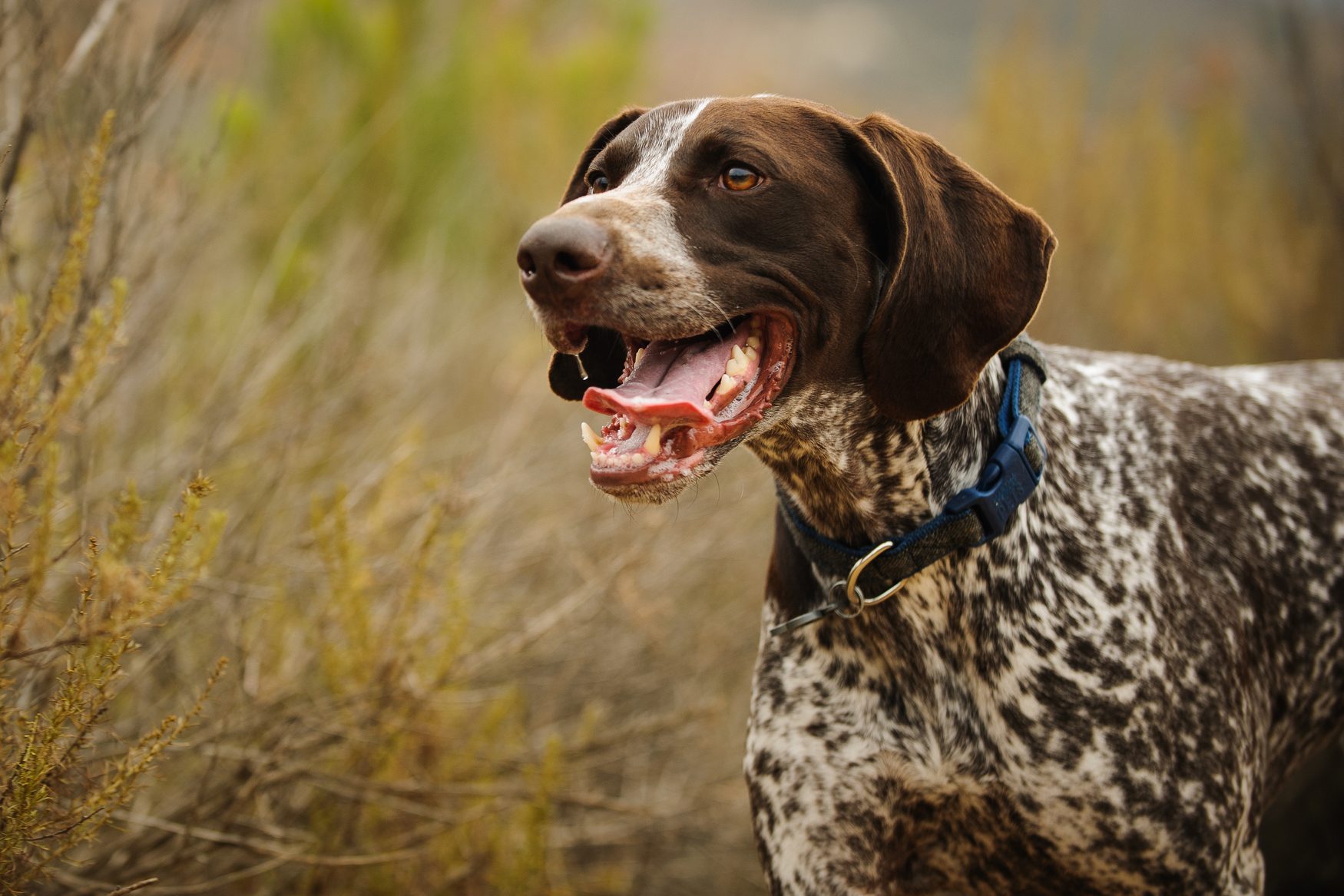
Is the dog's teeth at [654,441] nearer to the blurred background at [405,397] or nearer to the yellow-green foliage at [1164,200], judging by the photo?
the blurred background at [405,397]

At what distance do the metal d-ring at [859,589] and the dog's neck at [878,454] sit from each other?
10cm

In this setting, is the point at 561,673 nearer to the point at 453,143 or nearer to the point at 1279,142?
the point at 453,143

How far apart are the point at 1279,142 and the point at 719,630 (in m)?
4.48

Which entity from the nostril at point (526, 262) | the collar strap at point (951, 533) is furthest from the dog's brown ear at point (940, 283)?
the nostril at point (526, 262)

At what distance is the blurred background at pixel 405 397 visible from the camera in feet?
8.82

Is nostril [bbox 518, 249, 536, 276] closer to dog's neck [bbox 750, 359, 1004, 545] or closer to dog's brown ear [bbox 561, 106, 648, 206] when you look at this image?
dog's neck [bbox 750, 359, 1004, 545]

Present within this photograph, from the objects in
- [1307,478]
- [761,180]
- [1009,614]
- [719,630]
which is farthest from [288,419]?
[1307,478]

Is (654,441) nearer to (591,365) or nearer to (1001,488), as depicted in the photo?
(591,365)

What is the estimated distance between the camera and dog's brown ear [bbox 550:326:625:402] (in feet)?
8.52

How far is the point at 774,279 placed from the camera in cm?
228

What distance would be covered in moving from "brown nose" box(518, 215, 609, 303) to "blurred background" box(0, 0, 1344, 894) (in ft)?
2.24

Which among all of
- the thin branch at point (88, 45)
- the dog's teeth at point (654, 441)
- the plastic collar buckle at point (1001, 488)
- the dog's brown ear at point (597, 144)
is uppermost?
the thin branch at point (88, 45)

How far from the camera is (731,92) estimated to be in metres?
7.03

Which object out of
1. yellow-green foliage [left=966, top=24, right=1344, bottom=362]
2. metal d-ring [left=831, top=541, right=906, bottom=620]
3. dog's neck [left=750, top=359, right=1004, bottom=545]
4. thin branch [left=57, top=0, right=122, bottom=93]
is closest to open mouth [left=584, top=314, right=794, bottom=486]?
dog's neck [left=750, top=359, right=1004, bottom=545]
